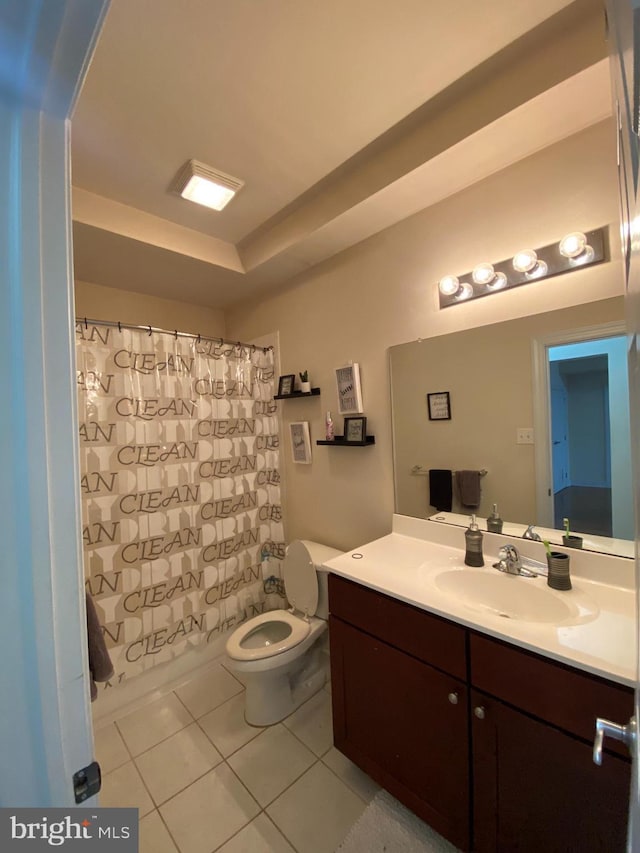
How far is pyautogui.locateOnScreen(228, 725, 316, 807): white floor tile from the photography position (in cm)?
137

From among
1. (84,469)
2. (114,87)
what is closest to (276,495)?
(84,469)

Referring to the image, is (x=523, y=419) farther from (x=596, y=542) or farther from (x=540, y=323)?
(x=596, y=542)

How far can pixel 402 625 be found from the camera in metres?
1.16

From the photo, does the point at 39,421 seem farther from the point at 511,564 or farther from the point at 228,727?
the point at 228,727

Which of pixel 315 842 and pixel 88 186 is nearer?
pixel 315 842

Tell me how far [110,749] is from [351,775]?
3.57 feet

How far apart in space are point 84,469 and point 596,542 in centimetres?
212

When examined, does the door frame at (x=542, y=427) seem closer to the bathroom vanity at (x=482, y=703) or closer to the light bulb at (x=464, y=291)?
the bathroom vanity at (x=482, y=703)

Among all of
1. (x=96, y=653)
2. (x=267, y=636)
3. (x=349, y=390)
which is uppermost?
(x=349, y=390)

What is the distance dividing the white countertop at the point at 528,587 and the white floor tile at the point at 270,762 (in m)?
0.87

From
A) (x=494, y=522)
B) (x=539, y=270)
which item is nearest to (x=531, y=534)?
(x=494, y=522)

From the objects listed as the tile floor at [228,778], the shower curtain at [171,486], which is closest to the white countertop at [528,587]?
the tile floor at [228,778]

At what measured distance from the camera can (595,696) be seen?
2.63ft

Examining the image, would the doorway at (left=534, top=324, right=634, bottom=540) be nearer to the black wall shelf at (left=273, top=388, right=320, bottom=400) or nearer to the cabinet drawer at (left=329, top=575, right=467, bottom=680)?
the cabinet drawer at (left=329, top=575, right=467, bottom=680)
